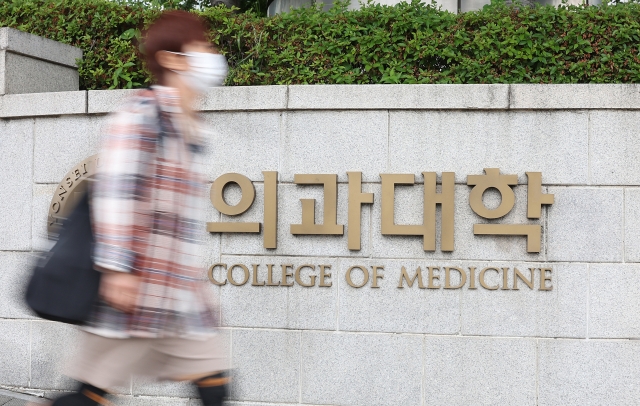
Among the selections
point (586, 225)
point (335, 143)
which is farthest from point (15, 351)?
point (586, 225)

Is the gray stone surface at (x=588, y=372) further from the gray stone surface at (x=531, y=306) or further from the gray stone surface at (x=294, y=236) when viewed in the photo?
the gray stone surface at (x=294, y=236)

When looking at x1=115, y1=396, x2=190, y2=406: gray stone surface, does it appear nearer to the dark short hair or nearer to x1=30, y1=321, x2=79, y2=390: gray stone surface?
x1=30, y1=321, x2=79, y2=390: gray stone surface

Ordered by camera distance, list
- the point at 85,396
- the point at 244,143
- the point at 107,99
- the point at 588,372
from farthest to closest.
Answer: the point at 107,99
the point at 244,143
the point at 588,372
the point at 85,396

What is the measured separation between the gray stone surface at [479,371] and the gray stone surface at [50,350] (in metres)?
2.56

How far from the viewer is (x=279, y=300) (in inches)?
188

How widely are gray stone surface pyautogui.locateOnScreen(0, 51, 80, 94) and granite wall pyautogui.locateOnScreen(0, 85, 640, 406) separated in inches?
29.7

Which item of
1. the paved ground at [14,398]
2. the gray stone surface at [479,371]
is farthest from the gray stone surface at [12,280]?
the gray stone surface at [479,371]

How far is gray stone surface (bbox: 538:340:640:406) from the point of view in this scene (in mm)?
4488

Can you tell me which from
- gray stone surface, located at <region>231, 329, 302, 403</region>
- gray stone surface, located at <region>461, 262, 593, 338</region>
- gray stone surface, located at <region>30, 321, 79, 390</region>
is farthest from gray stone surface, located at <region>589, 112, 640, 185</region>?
gray stone surface, located at <region>30, 321, 79, 390</region>

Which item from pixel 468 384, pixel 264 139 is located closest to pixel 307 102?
pixel 264 139

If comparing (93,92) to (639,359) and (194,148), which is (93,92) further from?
(639,359)

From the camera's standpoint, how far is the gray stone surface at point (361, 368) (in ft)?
15.3

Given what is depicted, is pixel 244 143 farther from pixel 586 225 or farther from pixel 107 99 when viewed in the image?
pixel 586 225

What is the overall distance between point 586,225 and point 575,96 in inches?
33.5
